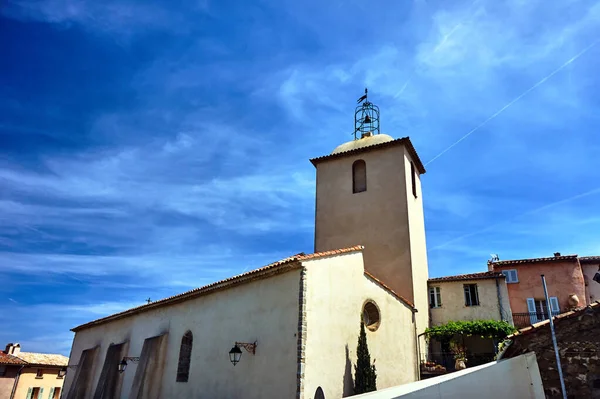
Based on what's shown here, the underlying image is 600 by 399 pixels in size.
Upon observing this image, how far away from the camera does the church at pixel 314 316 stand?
11.5 meters

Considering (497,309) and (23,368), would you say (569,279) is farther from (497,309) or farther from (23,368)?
(23,368)

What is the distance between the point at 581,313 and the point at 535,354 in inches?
49.9

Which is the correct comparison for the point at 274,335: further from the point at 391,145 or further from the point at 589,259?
the point at 589,259

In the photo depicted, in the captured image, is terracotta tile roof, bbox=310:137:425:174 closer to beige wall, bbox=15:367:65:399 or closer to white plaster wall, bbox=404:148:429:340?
white plaster wall, bbox=404:148:429:340

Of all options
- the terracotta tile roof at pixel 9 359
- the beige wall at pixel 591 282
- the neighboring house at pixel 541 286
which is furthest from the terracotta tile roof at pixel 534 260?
the terracotta tile roof at pixel 9 359

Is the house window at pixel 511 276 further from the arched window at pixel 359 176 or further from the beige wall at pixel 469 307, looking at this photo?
the arched window at pixel 359 176

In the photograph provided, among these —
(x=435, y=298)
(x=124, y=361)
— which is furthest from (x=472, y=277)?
(x=124, y=361)

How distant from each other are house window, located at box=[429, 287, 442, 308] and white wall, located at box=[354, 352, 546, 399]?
11.8 meters

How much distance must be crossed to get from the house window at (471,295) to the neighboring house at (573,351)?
38.5 feet

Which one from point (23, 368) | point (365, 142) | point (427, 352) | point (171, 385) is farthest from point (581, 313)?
point (23, 368)

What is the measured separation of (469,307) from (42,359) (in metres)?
40.3

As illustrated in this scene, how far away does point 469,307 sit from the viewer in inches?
774

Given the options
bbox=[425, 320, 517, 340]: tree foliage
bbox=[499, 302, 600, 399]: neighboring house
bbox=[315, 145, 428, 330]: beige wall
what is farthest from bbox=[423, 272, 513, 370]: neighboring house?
bbox=[499, 302, 600, 399]: neighboring house

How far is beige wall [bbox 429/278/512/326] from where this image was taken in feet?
63.0
